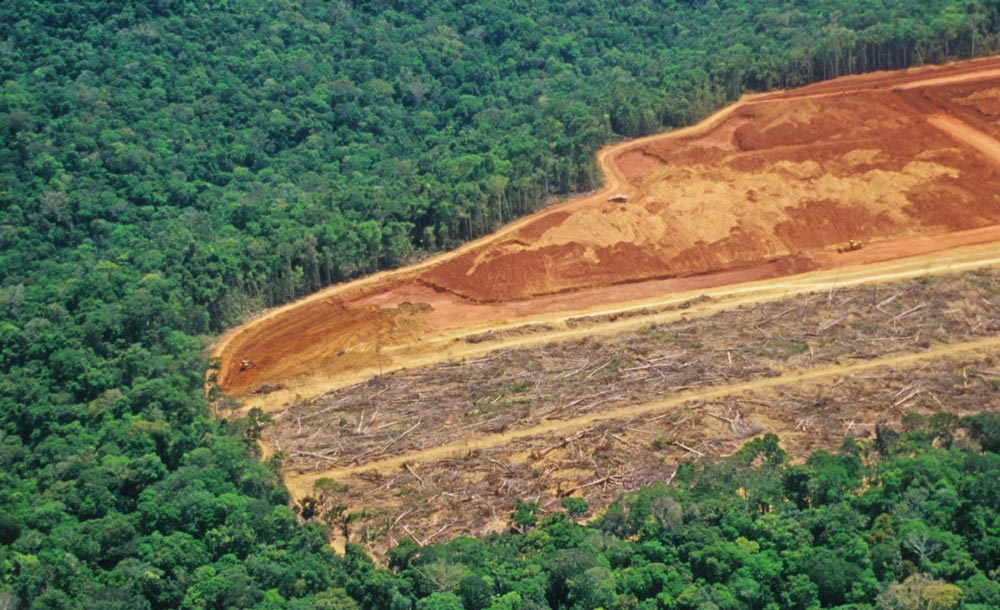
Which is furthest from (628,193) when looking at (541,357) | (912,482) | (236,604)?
(236,604)

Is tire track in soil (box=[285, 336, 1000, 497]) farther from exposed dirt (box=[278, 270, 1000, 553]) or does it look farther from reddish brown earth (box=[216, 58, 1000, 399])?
reddish brown earth (box=[216, 58, 1000, 399])

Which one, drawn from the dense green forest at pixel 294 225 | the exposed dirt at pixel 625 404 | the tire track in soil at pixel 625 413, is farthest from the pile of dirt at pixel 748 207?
the tire track in soil at pixel 625 413

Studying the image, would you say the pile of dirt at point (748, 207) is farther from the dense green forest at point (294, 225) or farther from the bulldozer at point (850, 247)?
the dense green forest at point (294, 225)

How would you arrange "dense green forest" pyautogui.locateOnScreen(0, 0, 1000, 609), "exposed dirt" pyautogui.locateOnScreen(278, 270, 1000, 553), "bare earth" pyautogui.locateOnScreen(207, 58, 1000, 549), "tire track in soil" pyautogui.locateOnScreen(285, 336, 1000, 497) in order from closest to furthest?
1. "dense green forest" pyautogui.locateOnScreen(0, 0, 1000, 609)
2. "exposed dirt" pyautogui.locateOnScreen(278, 270, 1000, 553)
3. "bare earth" pyautogui.locateOnScreen(207, 58, 1000, 549)
4. "tire track in soil" pyautogui.locateOnScreen(285, 336, 1000, 497)

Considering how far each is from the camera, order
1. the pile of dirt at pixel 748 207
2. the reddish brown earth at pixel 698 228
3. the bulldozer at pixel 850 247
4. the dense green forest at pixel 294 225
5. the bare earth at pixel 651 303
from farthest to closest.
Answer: the bulldozer at pixel 850 247
the pile of dirt at pixel 748 207
the reddish brown earth at pixel 698 228
the bare earth at pixel 651 303
the dense green forest at pixel 294 225

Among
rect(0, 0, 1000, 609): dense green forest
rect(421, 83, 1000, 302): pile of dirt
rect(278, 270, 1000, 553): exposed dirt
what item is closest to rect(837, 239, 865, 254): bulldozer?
rect(421, 83, 1000, 302): pile of dirt

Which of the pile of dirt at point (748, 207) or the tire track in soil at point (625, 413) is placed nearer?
the tire track in soil at point (625, 413)

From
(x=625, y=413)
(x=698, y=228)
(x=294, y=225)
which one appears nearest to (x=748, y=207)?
(x=698, y=228)

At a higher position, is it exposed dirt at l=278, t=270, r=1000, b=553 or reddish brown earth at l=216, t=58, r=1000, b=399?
reddish brown earth at l=216, t=58, r=1000, b=399
